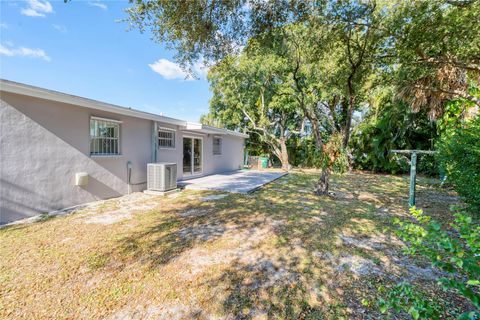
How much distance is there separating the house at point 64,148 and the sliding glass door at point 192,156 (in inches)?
76.3

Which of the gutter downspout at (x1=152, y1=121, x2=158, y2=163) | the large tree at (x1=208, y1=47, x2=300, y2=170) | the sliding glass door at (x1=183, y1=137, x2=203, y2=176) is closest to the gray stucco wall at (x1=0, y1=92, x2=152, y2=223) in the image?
the gutter downspout at (x1=152, y1=121, x2=158, y2=163)

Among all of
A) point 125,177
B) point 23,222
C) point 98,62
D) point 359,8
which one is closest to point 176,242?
point 23,222

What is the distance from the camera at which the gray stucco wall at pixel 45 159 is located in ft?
14.7

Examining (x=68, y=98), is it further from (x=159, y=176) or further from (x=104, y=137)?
(x=159, y=176)

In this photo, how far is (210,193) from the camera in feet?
24.7

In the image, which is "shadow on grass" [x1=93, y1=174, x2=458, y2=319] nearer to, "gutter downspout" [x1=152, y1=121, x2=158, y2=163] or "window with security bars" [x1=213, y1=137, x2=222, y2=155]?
"gutter downspout" [x1=152, y1=121, x2=158, y2=163]

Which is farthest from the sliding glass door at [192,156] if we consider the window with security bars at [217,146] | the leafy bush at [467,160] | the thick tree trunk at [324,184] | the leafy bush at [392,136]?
the leafy bush at [392,136]

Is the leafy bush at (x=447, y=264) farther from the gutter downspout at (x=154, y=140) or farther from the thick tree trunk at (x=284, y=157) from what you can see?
the thick tree trunk at (x=284, y=157)

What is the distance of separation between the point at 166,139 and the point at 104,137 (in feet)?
9.38

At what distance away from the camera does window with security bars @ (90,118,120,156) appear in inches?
244

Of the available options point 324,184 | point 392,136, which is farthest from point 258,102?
point 324,184

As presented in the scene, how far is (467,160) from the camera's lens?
4148mm

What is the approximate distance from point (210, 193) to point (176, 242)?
3.78 metres

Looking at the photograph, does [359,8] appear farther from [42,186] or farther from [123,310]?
[42,186]
